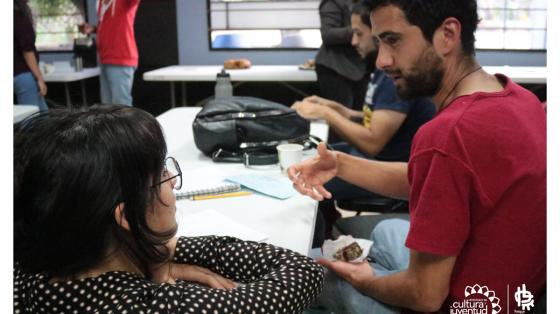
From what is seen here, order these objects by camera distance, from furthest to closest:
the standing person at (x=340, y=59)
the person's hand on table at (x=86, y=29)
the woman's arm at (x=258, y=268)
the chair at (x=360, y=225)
Result: the person's hand on table at (x=86, y=29) → the standing person at (x=340, y=59) → the chair at (x=360, y=225) → the woman's arm at (x=258, y=268)

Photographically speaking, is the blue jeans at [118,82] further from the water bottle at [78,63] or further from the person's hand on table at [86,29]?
the water bottle at [78,63]

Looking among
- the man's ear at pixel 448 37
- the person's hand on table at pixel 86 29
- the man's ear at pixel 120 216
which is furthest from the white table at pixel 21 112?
the person's hand on table at pixel 86 29

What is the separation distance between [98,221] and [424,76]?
751 millimetres

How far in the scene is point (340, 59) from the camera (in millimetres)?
3211

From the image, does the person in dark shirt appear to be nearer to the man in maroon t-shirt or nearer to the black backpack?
the black backpack

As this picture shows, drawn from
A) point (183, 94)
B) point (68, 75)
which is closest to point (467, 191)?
point (183, 94)

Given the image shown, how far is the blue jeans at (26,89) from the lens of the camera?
3.44m

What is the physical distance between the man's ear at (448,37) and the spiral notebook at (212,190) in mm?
632

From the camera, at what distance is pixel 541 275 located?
98 centimetres

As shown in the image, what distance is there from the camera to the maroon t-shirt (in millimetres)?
3334

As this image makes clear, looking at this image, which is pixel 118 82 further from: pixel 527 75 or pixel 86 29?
pixel 527 75

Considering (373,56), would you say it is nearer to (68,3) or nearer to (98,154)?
(98,154)
